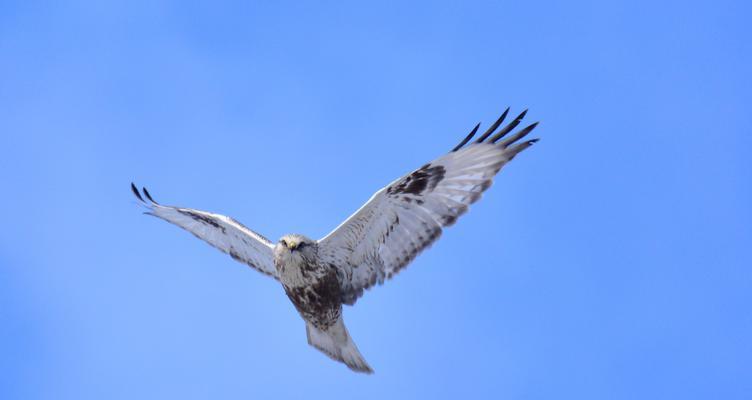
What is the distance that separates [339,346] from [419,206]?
189cm

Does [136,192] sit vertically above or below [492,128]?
above

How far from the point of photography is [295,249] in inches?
390

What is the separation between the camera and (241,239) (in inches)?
445

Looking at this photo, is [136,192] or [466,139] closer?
[466,139]

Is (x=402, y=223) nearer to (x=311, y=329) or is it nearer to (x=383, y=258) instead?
(x=383, y=258)

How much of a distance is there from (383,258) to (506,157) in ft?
5.33

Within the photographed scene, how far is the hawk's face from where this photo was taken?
991 cm

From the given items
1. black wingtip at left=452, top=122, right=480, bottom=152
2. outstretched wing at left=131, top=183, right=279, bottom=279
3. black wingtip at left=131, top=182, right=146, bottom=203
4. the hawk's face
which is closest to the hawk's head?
the hawk's face


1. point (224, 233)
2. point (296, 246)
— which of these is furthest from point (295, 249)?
point (224, 233)

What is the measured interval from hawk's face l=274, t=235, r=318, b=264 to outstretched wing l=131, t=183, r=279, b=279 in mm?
911

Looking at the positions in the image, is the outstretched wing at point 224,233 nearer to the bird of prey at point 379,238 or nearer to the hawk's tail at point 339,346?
the bird of prey at point 379,238

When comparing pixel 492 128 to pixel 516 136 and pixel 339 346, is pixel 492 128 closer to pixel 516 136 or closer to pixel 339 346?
pixel 516 136

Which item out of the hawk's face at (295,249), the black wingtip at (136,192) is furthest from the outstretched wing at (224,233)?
the hawk's face at (295,249)

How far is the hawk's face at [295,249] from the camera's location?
390 inches
